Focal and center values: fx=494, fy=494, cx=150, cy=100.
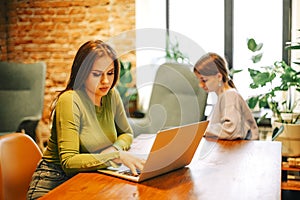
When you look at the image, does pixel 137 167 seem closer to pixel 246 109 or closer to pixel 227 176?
pixel 227 176

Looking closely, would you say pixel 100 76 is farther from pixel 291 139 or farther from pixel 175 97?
pixel 291 139

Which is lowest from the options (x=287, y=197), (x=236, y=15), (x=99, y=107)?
(x=287, y=197)

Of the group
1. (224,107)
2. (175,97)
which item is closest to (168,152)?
(224,107)

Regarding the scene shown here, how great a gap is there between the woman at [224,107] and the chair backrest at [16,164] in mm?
996

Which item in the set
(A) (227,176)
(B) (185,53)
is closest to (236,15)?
(B) (185,53)

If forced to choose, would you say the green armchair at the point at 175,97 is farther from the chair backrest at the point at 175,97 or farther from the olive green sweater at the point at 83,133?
the olive green sweater at the point at 83,133

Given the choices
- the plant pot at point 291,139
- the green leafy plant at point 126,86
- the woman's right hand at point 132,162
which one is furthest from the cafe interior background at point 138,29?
the woman's right hand at point 132,162

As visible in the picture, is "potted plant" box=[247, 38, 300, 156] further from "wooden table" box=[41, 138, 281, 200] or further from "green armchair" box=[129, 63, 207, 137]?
A: "wooden table" box=[41, 138, 281, 200]

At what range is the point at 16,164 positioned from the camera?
2.03m

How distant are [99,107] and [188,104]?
62.5 inches

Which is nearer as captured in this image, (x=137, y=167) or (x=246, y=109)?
(x=137, y=167)

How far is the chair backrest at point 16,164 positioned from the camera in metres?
1.95

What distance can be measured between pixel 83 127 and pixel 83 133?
2 cm

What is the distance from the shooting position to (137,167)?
6.08ft
